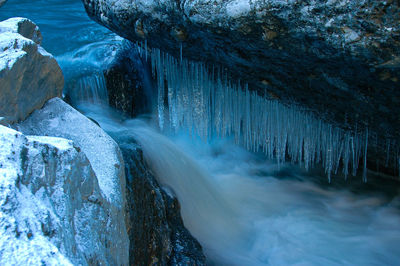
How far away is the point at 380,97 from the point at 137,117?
3.51m

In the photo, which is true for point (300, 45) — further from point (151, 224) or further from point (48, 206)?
point (48, 206)

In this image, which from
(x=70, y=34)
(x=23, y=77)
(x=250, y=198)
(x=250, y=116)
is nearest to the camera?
(x=23, y=77)

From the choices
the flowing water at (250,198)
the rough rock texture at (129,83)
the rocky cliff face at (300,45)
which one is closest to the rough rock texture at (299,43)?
the rocky cliff face at (300,45)

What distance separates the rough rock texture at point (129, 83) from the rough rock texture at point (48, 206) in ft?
→ 12.2

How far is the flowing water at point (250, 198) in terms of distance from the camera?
134 inches

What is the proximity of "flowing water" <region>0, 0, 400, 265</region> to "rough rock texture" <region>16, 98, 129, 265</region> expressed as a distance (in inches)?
52.5

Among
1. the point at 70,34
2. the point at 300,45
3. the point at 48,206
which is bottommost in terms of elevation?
the point at 48,206

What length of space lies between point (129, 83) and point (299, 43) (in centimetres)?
318

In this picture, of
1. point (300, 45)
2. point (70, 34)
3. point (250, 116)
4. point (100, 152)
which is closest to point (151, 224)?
point (100, 152)

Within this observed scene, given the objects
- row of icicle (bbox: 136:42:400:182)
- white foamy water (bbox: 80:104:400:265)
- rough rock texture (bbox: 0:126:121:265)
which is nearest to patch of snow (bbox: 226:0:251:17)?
row of icicle (bbox: 136:42:400:182)

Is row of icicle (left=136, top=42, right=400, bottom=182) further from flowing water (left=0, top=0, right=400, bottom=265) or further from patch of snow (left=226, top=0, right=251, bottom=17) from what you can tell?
patch of snow (left=226, top=0, right=251, bottom=17)

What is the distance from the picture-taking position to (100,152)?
178cm

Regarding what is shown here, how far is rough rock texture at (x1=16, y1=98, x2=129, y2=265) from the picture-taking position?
1505 mm

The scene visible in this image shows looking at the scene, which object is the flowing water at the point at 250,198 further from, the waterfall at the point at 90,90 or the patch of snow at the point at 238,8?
the patch of snow at the point at 238,8
